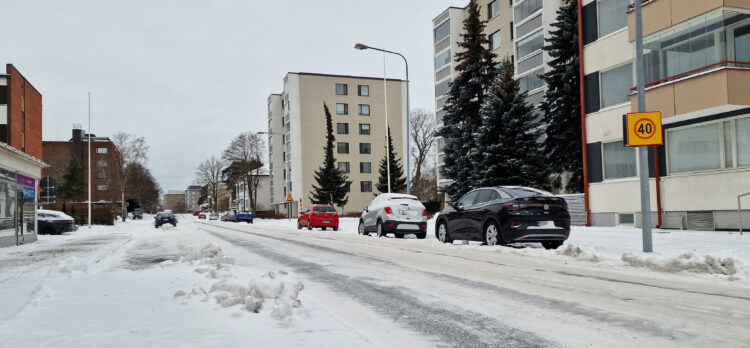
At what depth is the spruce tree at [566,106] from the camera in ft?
92.9

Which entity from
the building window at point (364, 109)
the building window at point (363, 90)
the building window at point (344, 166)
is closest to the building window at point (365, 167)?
the building window at point (344, 166)

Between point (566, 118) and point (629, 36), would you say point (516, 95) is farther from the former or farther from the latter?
point (629, 36)

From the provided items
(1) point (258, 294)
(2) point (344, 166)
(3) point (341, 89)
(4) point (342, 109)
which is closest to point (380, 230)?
(1) point (258, 294)

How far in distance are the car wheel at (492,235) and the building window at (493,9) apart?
37.5 metres

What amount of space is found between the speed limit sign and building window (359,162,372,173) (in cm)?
6448

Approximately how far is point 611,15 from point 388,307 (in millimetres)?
20424

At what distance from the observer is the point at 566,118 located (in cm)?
2856

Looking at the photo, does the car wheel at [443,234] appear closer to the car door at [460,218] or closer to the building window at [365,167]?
the car door at [460,218]

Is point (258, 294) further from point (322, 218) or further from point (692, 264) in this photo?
point (322, 218)

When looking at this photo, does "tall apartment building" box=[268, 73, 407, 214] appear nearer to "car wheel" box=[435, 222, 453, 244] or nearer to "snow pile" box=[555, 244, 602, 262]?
"car wheel" box=[435, 222, 453, 244]

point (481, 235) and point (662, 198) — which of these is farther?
point (662, 198)

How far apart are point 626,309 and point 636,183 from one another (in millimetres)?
16423

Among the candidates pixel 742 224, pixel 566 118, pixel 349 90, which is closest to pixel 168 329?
pixel 742 224

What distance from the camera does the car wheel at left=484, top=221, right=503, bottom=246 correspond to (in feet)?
44.6
